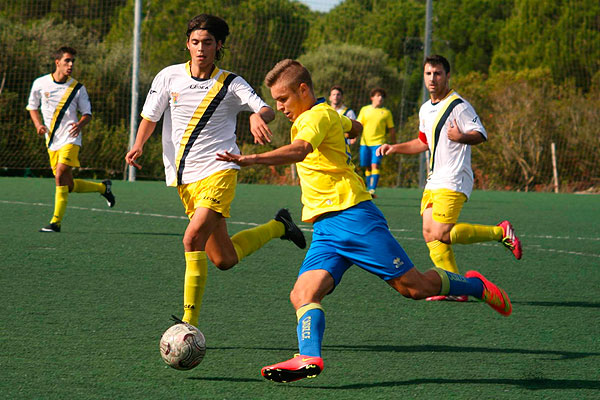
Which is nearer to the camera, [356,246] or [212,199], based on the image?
[356,246]

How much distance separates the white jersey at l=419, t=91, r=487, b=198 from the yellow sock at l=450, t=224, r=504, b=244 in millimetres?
269

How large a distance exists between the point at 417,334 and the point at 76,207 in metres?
8.93

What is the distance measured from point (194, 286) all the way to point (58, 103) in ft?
20.7

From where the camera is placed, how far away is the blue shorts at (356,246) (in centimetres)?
415

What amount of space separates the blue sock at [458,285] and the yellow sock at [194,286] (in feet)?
4.23

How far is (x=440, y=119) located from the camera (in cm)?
657

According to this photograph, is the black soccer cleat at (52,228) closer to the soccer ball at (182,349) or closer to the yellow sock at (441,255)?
the yellow sock at (441,255)

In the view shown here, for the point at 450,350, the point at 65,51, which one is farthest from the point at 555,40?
the point at 450,350

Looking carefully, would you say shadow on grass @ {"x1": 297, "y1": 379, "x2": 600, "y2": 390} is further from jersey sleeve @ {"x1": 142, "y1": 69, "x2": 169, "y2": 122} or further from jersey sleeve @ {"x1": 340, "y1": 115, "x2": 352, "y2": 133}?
jersey sleeve @ {"x1": 142, "y1": 69, "x2": 169, "y2": 122}

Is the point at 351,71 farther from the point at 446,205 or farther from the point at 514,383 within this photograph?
the point at 514,383

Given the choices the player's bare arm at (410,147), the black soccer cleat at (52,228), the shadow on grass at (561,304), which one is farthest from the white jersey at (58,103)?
the shadow on grass at (561,304)

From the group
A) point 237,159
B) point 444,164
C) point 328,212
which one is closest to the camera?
point 237,159

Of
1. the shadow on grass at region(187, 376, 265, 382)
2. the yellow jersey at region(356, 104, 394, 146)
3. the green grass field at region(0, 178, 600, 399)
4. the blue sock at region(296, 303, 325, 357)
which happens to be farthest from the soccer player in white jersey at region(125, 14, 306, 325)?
the yellow jersey at region(356, 104, 394, 146)

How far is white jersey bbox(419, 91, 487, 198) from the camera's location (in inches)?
257
